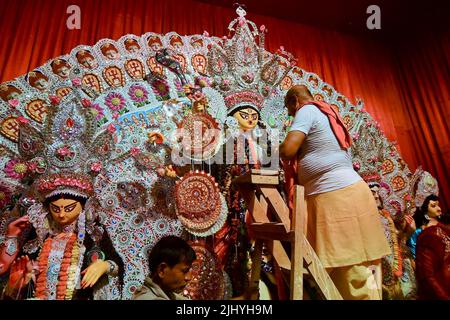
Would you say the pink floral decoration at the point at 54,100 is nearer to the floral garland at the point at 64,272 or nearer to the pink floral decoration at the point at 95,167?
the pink floral decoration at the point at 95,167

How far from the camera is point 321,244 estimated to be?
156 centimetres

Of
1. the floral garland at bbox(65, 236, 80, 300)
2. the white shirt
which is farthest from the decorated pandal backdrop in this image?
the white shirt

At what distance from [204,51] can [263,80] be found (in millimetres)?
612

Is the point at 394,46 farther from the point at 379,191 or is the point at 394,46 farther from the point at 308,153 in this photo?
the point at 308,153

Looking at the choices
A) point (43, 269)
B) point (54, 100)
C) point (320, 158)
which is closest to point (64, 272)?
point (43, 269)

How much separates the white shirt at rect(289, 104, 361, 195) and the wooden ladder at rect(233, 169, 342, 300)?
0.20 m

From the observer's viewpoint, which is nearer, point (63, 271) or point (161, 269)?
point (161, 269)

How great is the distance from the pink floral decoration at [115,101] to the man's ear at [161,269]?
1.33 m

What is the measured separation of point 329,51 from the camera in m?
4.12

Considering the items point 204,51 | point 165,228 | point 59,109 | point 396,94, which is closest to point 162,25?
point 204,51

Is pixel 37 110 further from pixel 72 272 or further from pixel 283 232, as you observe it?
pixel 283 232

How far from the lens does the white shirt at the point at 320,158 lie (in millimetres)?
1612

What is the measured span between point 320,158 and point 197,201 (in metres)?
0.94

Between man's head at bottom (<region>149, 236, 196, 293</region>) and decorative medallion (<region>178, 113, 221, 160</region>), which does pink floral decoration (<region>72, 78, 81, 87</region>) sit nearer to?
decorative medallion (<region>178, 113, 221, 160</region>)
